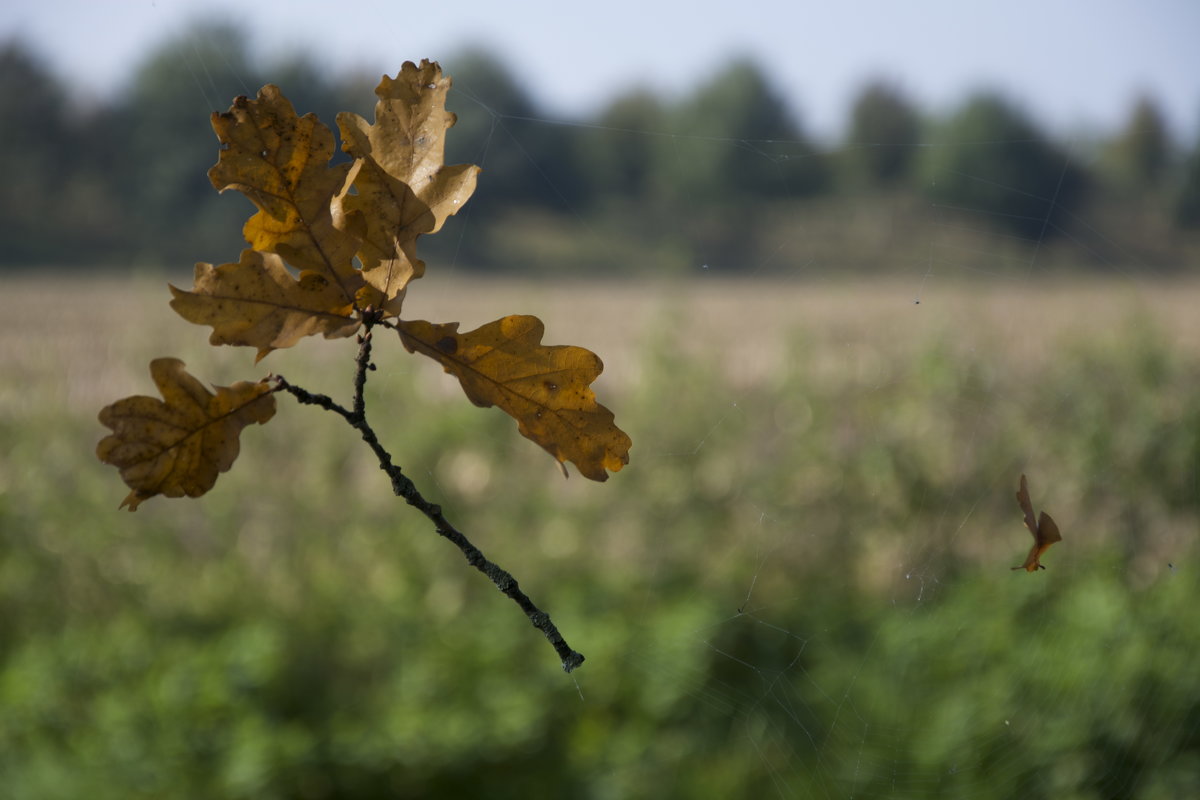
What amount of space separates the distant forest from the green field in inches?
13.8

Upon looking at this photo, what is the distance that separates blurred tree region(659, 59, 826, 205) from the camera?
66cm

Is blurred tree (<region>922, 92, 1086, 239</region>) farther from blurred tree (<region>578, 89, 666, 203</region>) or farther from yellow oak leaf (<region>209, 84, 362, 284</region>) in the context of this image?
blurred tree (<region>578, 89, 666, 203</region>)

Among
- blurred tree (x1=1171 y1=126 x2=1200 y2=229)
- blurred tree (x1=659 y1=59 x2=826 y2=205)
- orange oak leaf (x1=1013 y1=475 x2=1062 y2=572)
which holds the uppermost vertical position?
blurred tree (x1=1171 y1=126 x2=1200 y2=229)

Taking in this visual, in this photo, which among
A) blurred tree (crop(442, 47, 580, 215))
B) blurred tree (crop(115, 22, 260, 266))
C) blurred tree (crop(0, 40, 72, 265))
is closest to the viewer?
blurred tree (crop(442, 47, 580, 215))

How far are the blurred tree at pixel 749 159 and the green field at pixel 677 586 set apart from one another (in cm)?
32

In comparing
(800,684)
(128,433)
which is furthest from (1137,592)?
(128,433)

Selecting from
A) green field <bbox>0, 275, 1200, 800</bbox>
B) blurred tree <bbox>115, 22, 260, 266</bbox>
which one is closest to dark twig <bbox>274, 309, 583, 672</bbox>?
green field <bbox>0, 275, 1200, 800</bbox>

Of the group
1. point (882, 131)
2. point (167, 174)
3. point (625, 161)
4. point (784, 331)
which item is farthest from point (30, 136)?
point (882, 131)

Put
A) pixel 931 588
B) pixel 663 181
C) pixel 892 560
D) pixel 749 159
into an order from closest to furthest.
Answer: pixel 749 159
pixel 931 588
pixel 892 560
pixel 663 181

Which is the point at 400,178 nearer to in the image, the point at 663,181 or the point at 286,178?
the point at 286,178

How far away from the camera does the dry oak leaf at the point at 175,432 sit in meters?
0.28

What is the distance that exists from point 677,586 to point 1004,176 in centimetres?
156

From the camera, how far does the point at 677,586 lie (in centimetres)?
242

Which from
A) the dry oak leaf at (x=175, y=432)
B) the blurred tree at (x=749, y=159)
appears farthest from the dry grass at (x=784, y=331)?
the dry oak leaf at (x=175, y=432)
